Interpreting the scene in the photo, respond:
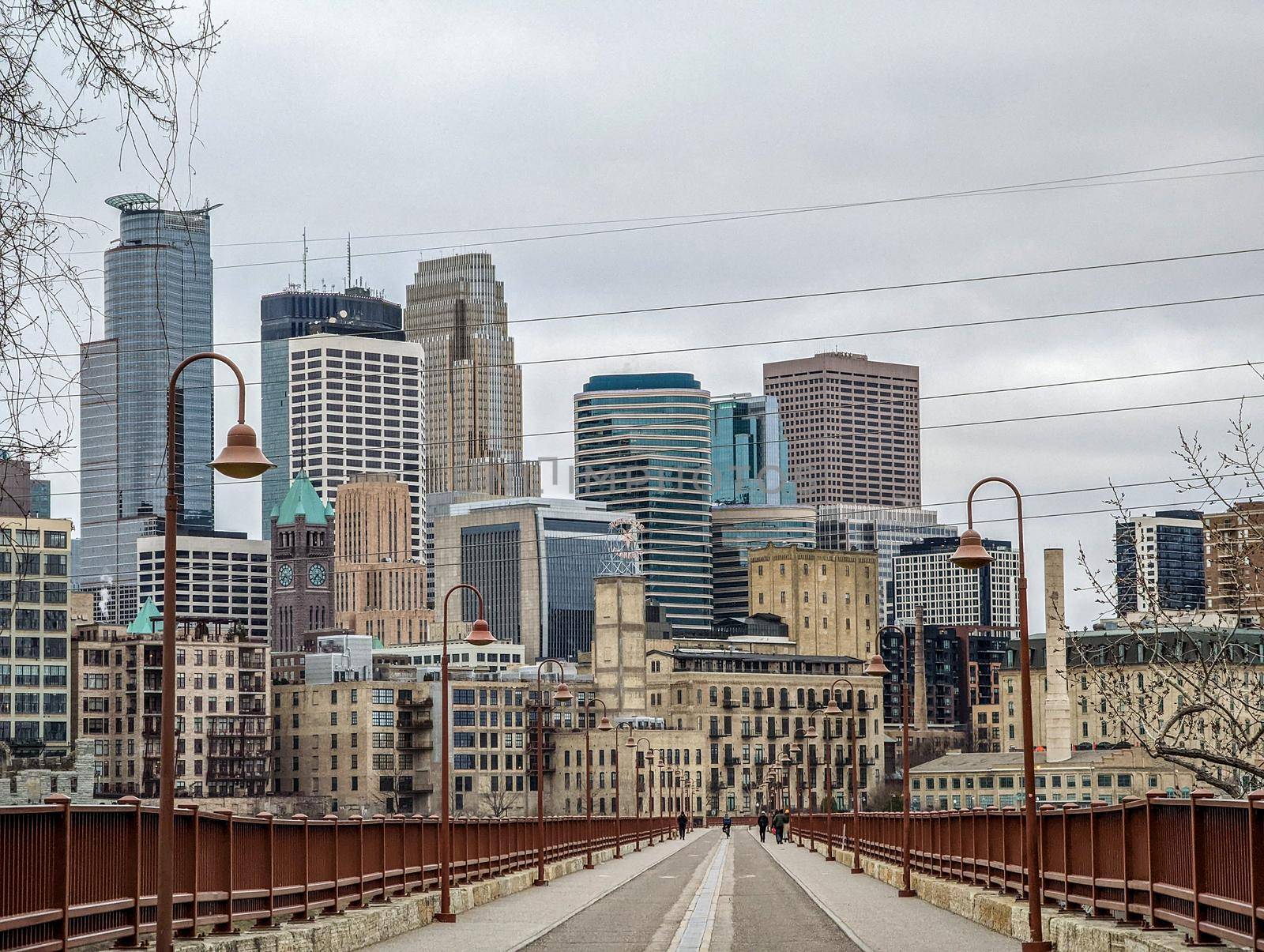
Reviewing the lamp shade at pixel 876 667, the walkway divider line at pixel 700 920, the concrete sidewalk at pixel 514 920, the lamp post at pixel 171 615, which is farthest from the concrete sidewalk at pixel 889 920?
the lamp post at pixel 171 615

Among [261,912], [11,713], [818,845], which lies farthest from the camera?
[11,713]

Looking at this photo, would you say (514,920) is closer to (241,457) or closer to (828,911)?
(828,911)

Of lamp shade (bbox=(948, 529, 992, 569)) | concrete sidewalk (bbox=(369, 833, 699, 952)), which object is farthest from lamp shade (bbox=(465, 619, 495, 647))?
lamp shade (bbox=(948, 529, 992, 569))

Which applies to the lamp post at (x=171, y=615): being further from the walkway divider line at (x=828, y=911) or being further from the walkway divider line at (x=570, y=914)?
the walkway divider line at (x=828, y=911)

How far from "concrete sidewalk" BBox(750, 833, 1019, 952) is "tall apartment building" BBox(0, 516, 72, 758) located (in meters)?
130

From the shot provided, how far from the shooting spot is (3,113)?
14.8m

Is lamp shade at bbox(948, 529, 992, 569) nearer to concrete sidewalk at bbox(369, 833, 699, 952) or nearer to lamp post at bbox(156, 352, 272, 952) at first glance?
concrete sidewalk at bbox(369, 833, 699, 952)

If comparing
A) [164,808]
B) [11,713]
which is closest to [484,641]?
[164,808]

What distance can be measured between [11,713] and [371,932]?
→ 519 feet

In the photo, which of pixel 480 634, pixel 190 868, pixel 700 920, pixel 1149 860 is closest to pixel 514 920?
pixel 700 920

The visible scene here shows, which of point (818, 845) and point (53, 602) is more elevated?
point (53, 602)

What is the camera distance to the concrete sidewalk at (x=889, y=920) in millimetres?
33625

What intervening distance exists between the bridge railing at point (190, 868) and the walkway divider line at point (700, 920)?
18.7ft

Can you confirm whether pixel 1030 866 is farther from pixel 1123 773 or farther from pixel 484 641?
pixel 1123 773
